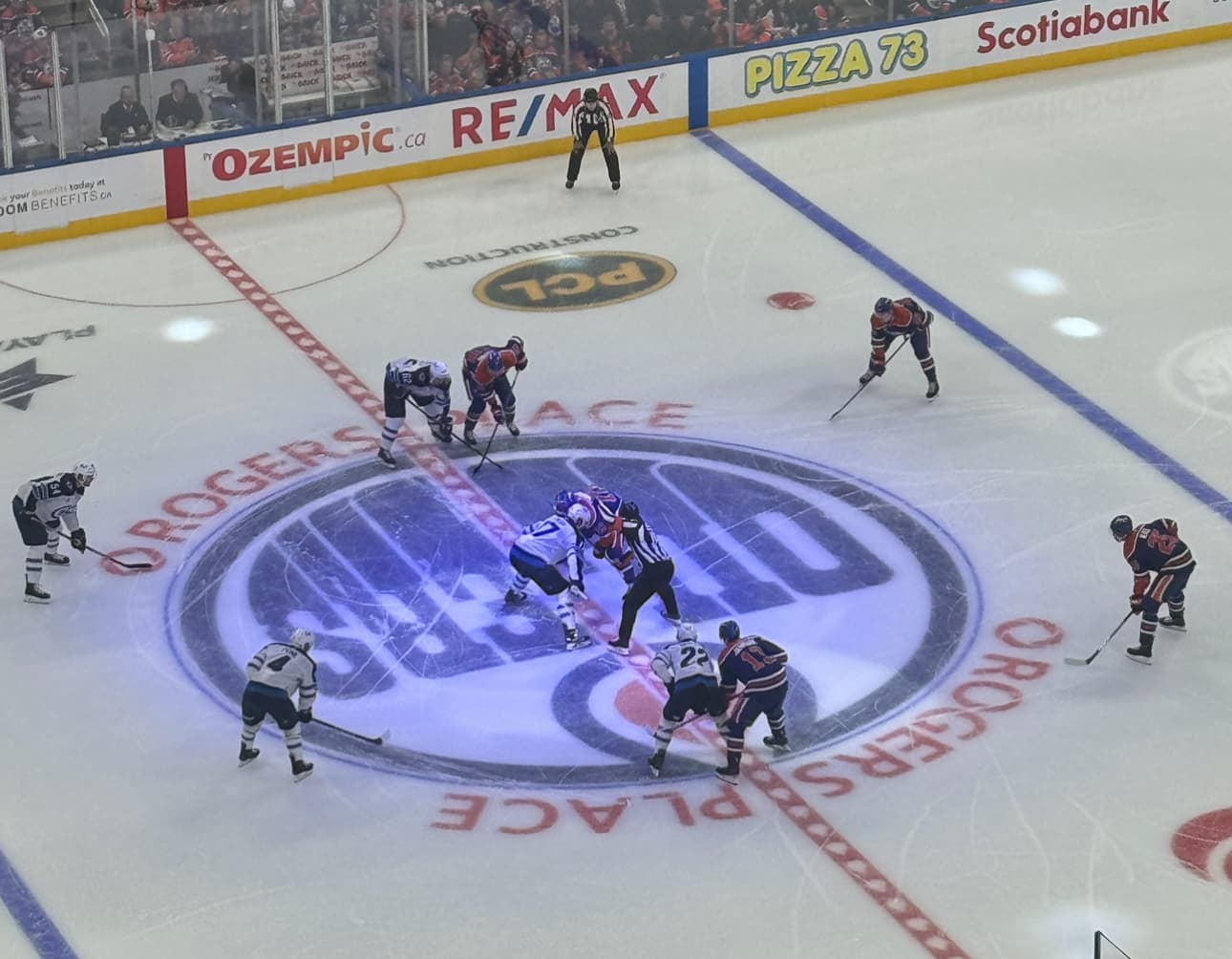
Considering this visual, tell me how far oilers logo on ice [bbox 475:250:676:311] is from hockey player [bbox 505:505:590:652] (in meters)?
4.89

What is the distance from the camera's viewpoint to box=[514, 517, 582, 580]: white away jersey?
1591 centimetres

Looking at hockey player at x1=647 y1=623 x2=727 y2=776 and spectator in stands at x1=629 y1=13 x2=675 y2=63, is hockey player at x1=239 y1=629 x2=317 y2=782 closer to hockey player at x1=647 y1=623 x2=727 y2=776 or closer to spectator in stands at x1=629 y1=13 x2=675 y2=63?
hockey player at x1=647 y1=623 x2=727 y2=776

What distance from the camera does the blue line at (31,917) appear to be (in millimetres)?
13223

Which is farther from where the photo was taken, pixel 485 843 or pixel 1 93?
pixel 1 93

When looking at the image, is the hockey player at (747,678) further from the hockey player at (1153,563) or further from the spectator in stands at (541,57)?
the spectator in stands at (541,57)

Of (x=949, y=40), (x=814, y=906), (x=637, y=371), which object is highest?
(x=949, y=40)

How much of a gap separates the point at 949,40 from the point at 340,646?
11470 mm

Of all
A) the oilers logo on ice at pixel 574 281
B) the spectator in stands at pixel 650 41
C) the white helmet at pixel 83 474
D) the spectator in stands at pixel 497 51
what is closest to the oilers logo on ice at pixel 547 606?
the white helmet at pixel 83 474

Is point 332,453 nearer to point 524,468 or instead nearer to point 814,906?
point 524,468

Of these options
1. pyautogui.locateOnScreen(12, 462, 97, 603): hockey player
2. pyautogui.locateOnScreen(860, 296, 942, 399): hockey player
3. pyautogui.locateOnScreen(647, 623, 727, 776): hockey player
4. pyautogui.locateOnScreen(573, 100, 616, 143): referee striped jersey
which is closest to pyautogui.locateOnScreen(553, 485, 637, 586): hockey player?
pyautogui.locateOnScreen(647, 623, 727, 776): hockey player

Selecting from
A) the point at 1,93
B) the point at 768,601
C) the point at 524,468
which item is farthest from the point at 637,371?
the point at 1,93

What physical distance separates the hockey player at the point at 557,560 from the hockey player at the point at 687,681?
5.04ft

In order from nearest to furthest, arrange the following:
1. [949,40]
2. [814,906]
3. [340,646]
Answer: [814,906], [340,646], [949,40]

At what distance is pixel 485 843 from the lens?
14.1 metres
